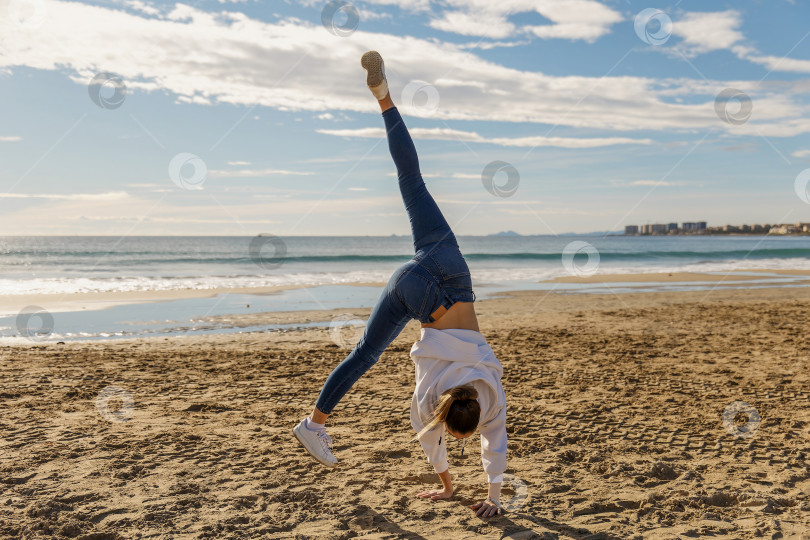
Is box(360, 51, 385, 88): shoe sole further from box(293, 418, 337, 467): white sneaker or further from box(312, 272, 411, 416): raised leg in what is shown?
box(293, 418, 337, 467): white sneaker

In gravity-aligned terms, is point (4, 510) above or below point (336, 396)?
below

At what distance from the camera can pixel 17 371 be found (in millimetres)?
7516

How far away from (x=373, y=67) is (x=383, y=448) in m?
3.15

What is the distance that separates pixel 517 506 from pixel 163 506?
7.76ft

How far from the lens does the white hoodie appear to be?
3371 mm

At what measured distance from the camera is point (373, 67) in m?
3.52

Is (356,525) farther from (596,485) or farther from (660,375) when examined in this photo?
(660,375)

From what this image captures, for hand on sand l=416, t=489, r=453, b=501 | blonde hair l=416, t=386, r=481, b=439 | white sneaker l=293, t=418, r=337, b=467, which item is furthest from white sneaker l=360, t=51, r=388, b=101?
hand on sand l=416, t=489, r=453, b=501

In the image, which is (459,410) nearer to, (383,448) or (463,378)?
(463,378)

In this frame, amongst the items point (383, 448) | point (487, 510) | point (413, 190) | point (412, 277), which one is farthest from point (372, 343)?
point (383, 448)

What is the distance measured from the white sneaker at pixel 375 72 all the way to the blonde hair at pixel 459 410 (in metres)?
1.95

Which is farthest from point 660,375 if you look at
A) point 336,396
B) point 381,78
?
point 381,78

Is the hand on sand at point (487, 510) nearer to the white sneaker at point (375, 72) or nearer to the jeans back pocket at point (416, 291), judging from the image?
the jeans back pocket at point (416, 291)

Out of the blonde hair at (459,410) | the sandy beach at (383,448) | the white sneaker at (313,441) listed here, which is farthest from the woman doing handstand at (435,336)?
the sandy beach at (383,448)
